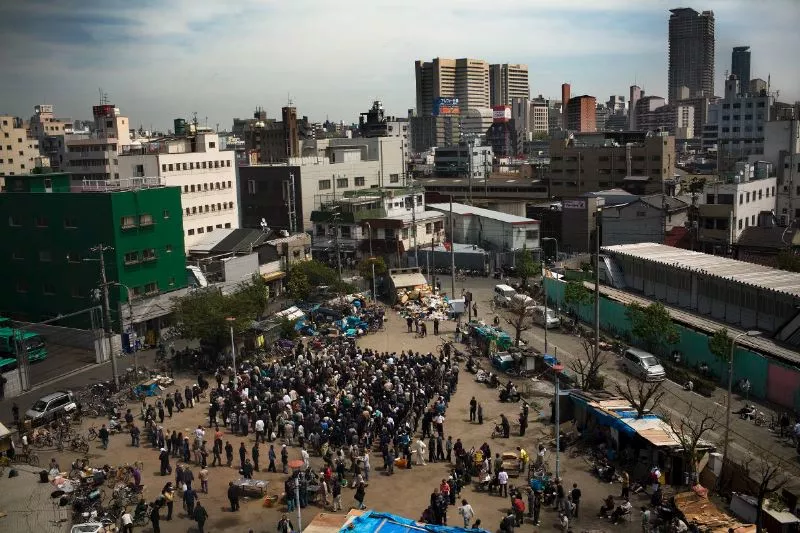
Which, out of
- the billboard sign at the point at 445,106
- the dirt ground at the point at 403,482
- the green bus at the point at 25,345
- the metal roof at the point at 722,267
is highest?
the billboard sign at the point at 445,106

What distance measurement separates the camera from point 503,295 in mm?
44312

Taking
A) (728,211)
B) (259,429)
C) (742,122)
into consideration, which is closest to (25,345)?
(259,429)

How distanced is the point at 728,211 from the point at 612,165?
98.1 ft

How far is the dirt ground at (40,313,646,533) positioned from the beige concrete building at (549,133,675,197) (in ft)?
174

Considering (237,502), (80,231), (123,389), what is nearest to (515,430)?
(237,502)

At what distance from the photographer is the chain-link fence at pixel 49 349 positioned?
104 ft

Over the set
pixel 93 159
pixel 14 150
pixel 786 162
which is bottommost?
pixel 786 162

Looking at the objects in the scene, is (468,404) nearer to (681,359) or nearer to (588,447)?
(588,447)

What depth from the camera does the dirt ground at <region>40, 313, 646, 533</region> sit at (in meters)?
19.2

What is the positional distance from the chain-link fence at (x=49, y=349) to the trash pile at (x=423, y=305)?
16.8 metres

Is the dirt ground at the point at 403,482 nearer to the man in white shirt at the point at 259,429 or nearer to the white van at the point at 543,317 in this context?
the man in white shirt at the point at 259,429

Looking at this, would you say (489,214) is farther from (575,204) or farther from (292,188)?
(292,188)

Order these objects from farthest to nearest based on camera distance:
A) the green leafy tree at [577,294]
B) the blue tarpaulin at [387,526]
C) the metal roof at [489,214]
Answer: the metal roof at [489,214]
the green leafy tree at [577,294]
the blue tarpaulin at [387,526]

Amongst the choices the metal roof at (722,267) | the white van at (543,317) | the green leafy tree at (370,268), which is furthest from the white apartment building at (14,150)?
the metal roof at (722,267)
